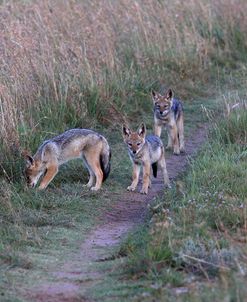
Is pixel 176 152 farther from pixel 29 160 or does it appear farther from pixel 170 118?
pixel 29 160

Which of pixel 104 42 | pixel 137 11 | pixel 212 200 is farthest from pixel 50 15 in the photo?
pixel 212 200

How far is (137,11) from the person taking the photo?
15602 millimetres

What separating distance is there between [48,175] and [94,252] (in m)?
2.46

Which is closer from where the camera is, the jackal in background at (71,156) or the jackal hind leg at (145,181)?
the jackal in background at (71,156)

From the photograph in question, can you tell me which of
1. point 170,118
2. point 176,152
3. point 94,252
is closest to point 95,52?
point 170,118

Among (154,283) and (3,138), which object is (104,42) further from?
(154,283)

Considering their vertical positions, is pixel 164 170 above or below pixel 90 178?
below

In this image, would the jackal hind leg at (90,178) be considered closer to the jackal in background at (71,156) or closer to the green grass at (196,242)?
the jackal in background at (71,156)

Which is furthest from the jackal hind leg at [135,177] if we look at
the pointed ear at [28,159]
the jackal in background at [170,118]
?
the jackal in background at [170,118]

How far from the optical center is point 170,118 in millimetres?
12539

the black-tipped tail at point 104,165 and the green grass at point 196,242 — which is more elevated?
the green grass at point 196,242

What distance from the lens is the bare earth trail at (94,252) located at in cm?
660

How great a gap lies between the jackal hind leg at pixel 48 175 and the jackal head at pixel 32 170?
0.28 ft

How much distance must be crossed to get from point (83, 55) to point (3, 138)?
3.33 m
